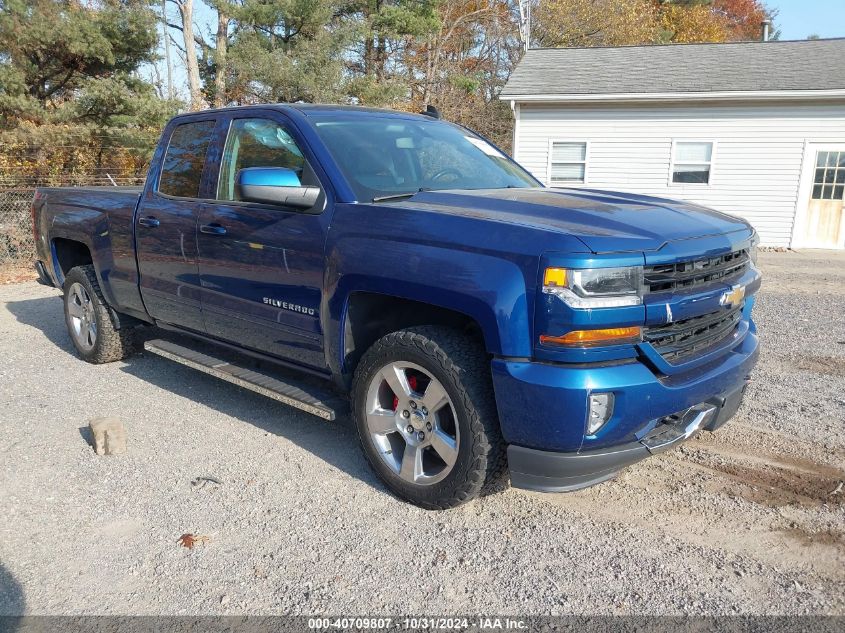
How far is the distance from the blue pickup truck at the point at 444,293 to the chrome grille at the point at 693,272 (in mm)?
12

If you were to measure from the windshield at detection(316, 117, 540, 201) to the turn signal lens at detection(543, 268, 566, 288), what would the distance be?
4.10ft

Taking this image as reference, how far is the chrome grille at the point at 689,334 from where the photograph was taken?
279 cm

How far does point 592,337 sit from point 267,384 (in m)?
2.08

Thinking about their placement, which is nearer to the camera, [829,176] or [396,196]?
[396,196]

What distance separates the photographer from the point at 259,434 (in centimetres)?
426

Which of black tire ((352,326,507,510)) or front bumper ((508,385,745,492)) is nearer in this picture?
front bumper ((508,385,745,492))

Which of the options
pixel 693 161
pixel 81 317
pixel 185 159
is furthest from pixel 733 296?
pixel 693 161

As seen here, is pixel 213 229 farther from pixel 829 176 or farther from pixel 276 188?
pixel 829 176

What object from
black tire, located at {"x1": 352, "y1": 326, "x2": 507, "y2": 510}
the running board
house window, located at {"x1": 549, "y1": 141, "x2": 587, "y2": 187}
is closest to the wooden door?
house window, located at {"x1": 549, "y1": 141, "x2": 587, "y2": 187}

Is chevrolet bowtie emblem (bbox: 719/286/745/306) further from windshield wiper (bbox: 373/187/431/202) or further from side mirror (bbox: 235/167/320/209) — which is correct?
side mirror (bbox: 235/167/320/209)

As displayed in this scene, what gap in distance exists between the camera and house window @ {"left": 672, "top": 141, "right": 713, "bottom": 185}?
14.6 m

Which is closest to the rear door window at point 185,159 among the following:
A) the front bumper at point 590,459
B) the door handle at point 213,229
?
the door handle at point 213,229

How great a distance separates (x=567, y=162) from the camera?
1545 centimetres

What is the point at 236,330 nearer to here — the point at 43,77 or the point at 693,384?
the point at 693,384
